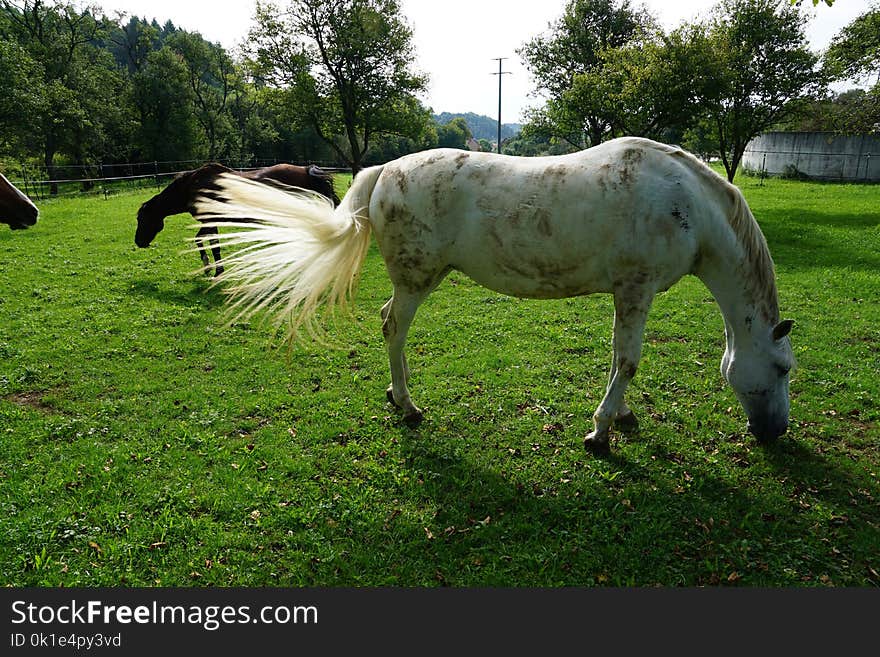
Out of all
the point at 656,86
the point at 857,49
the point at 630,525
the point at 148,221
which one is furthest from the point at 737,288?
the point at 857,49

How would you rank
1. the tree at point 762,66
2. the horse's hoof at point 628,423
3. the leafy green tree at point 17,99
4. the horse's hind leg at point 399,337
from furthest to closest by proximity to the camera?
1. the leafy green tree at point 17,99
2. the tree at point 762,66
3. the horse's hoof at point 628,423
4. the horse's hind leg at point 399,337

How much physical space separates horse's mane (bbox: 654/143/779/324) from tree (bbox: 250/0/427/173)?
18.7 meters

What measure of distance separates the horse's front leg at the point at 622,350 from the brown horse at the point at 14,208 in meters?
4.95

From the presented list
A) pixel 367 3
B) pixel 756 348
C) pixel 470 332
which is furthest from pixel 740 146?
pixel 756 348

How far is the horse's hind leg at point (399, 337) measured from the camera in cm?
411

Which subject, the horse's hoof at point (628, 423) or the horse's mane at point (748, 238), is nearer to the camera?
the horse's mane at point (748, 238)

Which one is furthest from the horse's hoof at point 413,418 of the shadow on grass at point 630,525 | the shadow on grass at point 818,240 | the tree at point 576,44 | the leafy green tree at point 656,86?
the tree at point 576,44

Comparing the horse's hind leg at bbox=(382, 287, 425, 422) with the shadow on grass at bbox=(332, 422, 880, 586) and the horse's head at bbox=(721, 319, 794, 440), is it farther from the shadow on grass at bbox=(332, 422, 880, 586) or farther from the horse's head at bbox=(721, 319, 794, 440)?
the horse's head at bbox=(721, 319, 794, 440)

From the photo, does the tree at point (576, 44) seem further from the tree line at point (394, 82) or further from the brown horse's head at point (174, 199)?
the brown horse's head at point (174, 199)

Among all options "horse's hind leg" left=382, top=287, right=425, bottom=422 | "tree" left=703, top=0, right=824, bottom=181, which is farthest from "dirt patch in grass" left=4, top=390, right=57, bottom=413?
"tree" left=703, top=0, right=824, bottom=181

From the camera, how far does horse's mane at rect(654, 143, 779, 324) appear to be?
11.4ft

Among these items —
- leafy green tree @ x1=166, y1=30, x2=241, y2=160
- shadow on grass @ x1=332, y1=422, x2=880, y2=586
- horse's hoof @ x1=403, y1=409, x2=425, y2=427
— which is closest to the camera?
shadow on grass @ x1=332, y1=422, x2=880, y2=586

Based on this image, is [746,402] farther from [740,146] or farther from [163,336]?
[740,146]

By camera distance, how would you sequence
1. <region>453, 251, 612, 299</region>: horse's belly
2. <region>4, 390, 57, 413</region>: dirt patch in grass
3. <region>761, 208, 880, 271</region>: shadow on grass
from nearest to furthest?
<region>453, 251, 612, 299</region>: horse's belly → <region>4, 390, 57, 413</region>: dirt patch in grass → <region>761, 208, 880, 271</region>: shadow on grass
